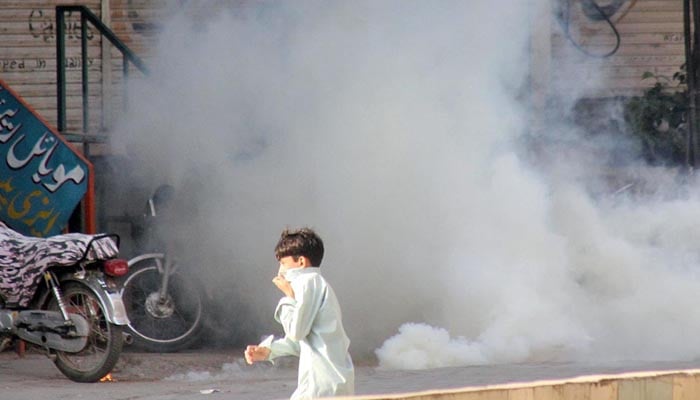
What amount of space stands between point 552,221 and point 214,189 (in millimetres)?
2477

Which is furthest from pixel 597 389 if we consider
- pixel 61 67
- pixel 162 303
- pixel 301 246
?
pixel 61 67

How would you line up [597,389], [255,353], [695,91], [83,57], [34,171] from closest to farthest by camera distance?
1. [255,353]
2. [597,389]
3. [34,171]
4. [695,91]
5. [83,57]

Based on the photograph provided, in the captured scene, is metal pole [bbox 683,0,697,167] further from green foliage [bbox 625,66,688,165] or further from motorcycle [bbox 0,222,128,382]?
motorcycle [bbox 0,222,128,382]

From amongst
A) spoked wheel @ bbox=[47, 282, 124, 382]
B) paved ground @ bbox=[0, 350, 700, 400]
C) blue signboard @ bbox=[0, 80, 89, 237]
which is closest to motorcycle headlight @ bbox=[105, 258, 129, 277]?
spoked wheel @ bbox=[47, 282, 124, 382]

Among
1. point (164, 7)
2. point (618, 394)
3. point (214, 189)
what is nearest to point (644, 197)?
point (214, 189)

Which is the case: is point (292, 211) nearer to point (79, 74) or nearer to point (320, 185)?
point (320, 185)

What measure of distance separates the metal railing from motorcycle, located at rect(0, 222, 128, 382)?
2134 mm

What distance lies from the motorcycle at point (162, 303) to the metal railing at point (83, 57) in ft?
4.21

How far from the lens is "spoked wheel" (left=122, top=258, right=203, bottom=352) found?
9.77 metres

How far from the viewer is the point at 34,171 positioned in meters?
9.59

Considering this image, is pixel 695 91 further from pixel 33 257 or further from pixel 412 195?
pixel 33 257

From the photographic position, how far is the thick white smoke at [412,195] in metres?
9.04

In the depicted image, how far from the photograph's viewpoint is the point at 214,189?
9.95 m

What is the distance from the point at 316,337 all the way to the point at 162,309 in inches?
193
